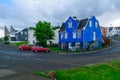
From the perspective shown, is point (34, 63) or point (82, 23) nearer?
point (34, 63)

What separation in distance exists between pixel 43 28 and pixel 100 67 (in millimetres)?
52616

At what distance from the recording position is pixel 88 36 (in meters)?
63.3

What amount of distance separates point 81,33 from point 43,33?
16.4m

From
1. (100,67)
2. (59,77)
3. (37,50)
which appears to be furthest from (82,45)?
(59,77)

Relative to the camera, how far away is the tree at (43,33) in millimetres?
73812

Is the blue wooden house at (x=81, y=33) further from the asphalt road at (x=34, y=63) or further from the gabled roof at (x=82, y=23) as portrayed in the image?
the asphalt road at (x=34, y=63)

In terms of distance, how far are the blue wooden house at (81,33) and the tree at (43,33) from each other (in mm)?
7489

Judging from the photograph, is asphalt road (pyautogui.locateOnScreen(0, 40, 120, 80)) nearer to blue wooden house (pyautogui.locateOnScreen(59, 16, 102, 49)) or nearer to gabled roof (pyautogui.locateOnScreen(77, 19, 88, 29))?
blue wooden house (pyautogui.locateOnScreen(59, 16, 102, 49))

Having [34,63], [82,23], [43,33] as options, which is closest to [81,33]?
[82,23]

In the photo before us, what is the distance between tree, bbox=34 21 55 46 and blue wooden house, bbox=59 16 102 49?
24.6 feet

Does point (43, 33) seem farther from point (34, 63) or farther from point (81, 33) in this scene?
point (34, 63)

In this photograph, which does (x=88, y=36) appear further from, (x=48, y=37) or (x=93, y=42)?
(x=48, y=37)

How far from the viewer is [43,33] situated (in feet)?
244

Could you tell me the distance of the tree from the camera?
73812 millimetres
